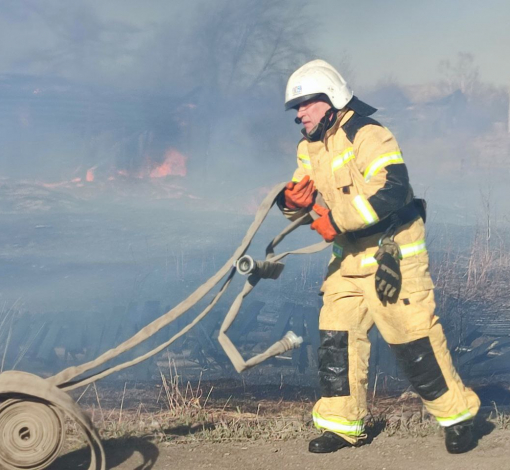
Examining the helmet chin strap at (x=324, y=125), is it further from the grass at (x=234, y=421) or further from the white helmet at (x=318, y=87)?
the grass at (x=234, y=421)

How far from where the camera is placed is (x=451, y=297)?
7.60 metres

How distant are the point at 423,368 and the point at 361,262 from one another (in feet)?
2.00

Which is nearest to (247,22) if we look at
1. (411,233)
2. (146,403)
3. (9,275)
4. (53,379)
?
(9,275)

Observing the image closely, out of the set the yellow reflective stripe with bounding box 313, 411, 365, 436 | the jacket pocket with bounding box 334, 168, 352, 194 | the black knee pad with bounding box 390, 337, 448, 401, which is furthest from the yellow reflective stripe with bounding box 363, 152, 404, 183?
the yellow reflective stripe with bounding box 313, 411, 365, 436

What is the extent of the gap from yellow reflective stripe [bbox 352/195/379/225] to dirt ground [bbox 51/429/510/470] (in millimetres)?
1206

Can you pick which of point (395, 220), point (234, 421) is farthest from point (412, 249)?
point (234, 421)

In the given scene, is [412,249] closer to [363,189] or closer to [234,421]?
[363,189]

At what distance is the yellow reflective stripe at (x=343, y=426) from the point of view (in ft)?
13.6

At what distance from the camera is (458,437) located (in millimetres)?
4031

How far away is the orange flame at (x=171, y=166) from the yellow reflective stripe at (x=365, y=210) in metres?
5.46

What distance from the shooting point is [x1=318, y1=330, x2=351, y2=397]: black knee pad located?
418cm

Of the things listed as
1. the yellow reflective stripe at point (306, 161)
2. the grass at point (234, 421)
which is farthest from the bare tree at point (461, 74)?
the yellow reflective stripe at point (306, 161)

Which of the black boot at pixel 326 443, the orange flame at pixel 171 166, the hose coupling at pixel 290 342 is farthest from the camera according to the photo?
the orange flame at pixel 171 166

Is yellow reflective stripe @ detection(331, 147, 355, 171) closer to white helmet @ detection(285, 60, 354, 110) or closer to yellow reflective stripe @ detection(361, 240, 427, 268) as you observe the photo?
white helmet @ detection(285, 60, 354, 110)
